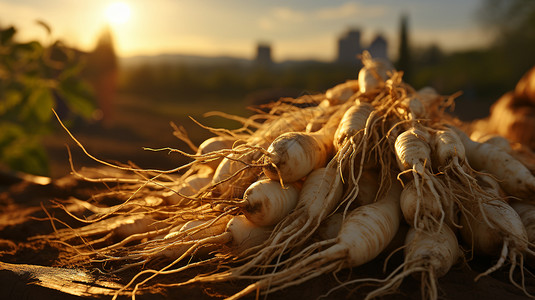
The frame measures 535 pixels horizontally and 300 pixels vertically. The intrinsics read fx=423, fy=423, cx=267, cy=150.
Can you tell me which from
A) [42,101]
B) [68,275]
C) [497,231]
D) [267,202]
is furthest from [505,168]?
[42,101]

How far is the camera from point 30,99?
14.8ft

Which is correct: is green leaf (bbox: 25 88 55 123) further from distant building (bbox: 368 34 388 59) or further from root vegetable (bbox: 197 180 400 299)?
distant building (bbox: 368 34 388 59)

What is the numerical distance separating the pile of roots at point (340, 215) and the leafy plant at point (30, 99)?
2250 millimetres

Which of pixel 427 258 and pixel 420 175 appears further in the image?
pixel 420 175

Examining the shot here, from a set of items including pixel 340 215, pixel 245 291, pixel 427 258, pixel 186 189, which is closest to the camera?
pixel 245 291

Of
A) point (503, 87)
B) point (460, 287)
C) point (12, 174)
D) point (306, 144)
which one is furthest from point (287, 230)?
point (503, 87)

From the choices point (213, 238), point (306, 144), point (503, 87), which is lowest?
point (503, 87)

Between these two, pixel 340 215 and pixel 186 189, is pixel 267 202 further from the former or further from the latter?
pixel 186 189

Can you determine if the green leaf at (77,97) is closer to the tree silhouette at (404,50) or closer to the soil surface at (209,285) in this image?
the soil surface at (209,285)

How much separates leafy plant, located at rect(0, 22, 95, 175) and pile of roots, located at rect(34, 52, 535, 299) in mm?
2250

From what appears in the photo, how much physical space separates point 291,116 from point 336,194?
790mm

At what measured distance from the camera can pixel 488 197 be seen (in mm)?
2102

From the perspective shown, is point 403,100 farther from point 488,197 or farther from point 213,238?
point 213,238

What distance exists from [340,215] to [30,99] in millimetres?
3826
